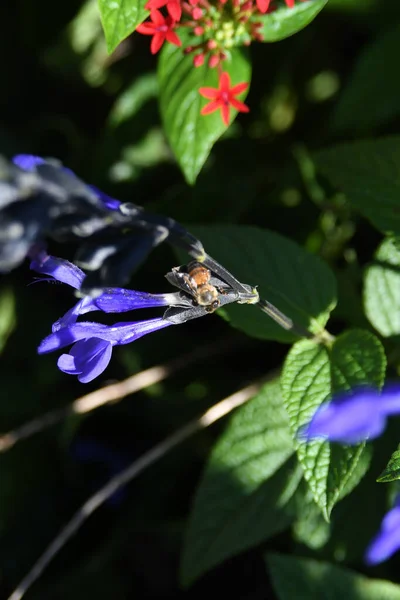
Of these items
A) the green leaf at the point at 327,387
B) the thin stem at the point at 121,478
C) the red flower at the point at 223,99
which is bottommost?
the thin stem at the point at 121,478

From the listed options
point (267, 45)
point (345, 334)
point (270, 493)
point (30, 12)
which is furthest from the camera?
point (30, 12)

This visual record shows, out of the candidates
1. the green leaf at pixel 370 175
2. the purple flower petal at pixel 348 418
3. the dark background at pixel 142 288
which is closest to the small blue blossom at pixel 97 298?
the purple flower petal at pixel 348 418

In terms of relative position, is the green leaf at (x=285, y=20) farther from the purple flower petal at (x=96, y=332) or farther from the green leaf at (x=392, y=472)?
the green leaf at (x=392, y=472)

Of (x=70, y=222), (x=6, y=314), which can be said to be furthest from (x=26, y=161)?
(x=6, y=314)

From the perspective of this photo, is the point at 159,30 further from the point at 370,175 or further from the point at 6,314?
the point at 6,314

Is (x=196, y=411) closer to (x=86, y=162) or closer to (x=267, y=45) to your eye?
(x=86, y=162)

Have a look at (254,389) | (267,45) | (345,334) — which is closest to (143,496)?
(254,389)
